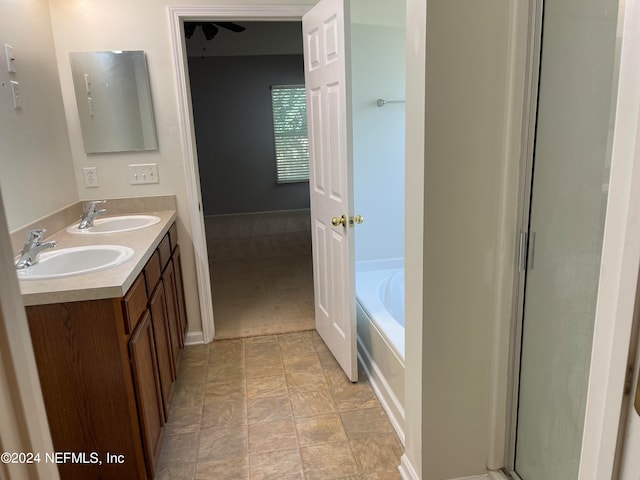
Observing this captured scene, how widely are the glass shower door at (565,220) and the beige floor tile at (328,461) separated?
0.73 meters

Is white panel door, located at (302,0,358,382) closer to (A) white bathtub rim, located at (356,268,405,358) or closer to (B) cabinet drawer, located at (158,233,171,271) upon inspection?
(A) white bathtub rim, located at (356,268,405,358)

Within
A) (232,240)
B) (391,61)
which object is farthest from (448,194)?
(232,240)

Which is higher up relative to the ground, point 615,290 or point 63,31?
point 63,31

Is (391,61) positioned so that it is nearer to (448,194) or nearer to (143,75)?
(143,75)

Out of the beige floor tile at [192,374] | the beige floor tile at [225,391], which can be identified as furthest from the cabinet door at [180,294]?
the beige floor tile at [225,391]

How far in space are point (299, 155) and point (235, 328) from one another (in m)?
4.81

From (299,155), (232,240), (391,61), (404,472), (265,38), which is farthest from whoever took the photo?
(299,155)

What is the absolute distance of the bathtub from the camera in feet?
7.07

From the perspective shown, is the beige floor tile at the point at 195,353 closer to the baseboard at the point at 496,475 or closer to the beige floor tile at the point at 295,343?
the beige floor tile at the point at 295,343

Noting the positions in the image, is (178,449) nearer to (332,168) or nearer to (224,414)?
(224,414)

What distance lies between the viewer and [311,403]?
7.78 ft

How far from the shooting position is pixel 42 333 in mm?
1518

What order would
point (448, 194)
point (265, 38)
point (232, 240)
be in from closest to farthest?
1. point (448, 194)
2. point (232, 240)
3. point (265, 38)

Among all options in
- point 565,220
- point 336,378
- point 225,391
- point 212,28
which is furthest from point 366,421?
point 212,28
